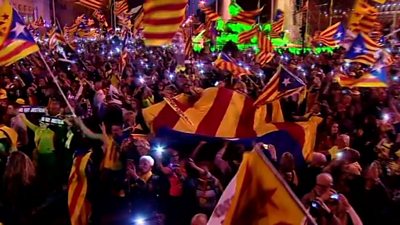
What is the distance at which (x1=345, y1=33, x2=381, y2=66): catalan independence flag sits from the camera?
12.3 m

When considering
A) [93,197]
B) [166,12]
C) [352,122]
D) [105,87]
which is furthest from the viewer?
[105,87]

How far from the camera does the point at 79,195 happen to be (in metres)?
6.16

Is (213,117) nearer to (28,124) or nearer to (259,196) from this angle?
(28,124)

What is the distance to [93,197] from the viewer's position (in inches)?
262

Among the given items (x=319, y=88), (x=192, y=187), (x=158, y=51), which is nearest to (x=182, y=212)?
(x=192, y=187)

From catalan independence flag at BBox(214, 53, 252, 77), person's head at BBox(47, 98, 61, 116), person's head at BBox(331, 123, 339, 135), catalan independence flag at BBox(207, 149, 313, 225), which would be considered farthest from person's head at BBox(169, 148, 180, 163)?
catalan independence flag at BBox(214, 53, 252, 77)

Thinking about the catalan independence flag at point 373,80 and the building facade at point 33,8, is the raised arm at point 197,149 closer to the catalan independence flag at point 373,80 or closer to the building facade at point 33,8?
the catalan independence flag at point 373,80

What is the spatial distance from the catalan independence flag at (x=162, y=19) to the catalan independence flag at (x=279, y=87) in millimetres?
2145

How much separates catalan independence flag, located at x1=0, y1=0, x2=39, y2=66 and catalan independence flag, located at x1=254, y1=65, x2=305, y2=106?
3417mm

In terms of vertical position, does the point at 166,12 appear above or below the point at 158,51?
above

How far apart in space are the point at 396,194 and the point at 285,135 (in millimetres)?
1960

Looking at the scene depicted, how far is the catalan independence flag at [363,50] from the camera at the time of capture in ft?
40.4

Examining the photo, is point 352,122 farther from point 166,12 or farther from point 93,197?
point 93,197

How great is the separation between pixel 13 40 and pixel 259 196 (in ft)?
18.6
